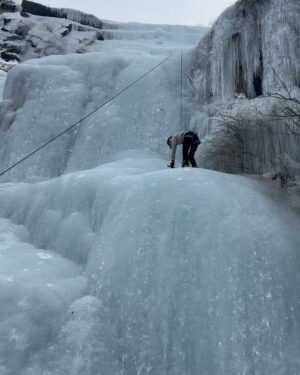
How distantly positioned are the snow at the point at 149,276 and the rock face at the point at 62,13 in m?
11.3

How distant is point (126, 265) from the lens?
11.5ft

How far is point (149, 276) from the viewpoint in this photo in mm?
3396

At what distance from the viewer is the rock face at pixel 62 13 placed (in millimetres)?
14945

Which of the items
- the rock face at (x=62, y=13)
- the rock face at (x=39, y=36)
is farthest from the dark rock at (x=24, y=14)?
the rock face at (x=62, y=13)

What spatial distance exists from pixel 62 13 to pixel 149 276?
46.0 feet

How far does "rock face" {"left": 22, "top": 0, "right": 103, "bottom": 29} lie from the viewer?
14.9 meters

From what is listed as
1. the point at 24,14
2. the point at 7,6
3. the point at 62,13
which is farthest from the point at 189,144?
the point at 7,6

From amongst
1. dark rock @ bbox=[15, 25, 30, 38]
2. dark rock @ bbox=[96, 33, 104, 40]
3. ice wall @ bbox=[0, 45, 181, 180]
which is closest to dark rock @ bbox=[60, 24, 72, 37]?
dark rock @ bbox=[96, 33, 104, 40]

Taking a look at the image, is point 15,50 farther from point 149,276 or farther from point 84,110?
point 149,276

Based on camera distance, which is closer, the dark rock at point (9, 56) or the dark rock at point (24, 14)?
the dark rock at point (9, 56)

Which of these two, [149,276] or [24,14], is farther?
[24,14]

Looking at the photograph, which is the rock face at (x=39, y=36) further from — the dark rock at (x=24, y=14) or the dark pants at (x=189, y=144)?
the dark pants at (x=189, y=144)

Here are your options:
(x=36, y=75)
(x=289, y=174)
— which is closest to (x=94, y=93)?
(x=36, y=75)

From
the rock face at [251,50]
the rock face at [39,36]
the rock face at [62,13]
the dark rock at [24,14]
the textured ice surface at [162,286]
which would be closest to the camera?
the textured ice surface at [162,286]
